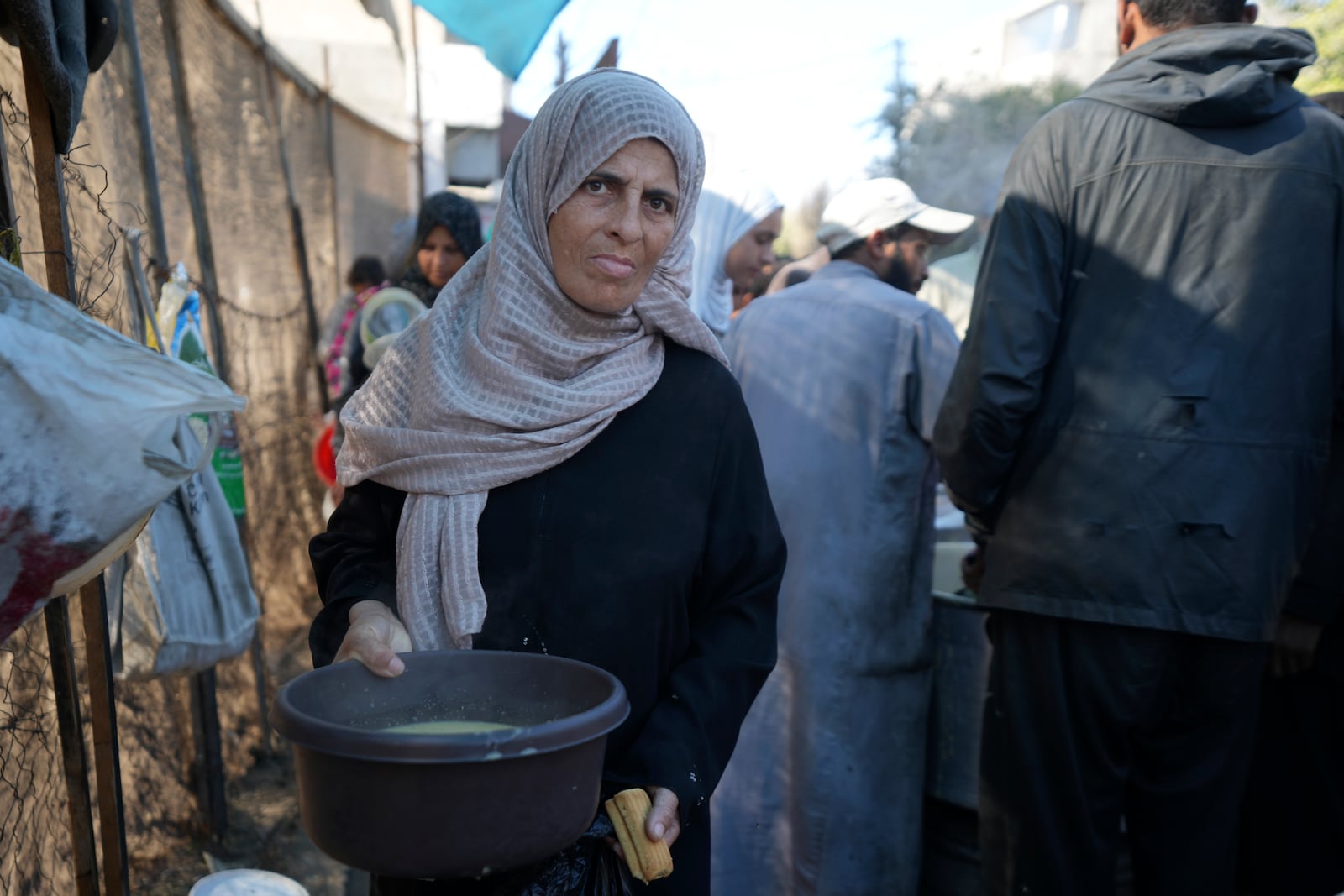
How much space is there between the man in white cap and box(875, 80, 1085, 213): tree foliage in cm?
2310

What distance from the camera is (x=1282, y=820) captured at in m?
2.97

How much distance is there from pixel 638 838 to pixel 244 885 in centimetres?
112

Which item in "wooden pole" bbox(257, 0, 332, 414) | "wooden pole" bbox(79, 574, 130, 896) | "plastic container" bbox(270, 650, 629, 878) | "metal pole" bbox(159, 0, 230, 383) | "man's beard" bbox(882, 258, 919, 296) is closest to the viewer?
"plastic container" bbox(270, 650, 629, 878)

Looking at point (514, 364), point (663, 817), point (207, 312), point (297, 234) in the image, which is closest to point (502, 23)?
point (207, 312)

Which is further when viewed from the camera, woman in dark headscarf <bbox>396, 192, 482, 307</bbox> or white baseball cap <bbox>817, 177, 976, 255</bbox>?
woman in dark headscarf <bbox>396, 192, 482, 307</bbox>

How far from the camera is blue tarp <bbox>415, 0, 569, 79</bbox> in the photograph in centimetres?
333

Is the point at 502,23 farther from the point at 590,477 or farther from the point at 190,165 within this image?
the point at 590,477

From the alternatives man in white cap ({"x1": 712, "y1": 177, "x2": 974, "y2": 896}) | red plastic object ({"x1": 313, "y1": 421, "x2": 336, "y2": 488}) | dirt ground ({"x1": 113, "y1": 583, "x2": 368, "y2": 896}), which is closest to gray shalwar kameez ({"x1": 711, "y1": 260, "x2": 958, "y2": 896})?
man in white cap ({"x1": 712, "y1": 177, "x2": 974, "y2": 896})

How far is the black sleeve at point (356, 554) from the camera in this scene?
5.60 ft

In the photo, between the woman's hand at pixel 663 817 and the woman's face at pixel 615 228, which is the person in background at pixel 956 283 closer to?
the woman's face at pixel 615 228

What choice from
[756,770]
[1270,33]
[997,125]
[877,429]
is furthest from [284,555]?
[997,125]

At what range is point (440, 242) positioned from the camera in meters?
4.48

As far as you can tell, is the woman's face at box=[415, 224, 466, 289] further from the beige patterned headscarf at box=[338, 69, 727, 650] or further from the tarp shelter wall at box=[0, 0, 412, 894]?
the beige patterned headscarf at box=[338, 69, 727, 650]

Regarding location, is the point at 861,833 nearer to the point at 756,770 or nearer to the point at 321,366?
the point at 756,770
